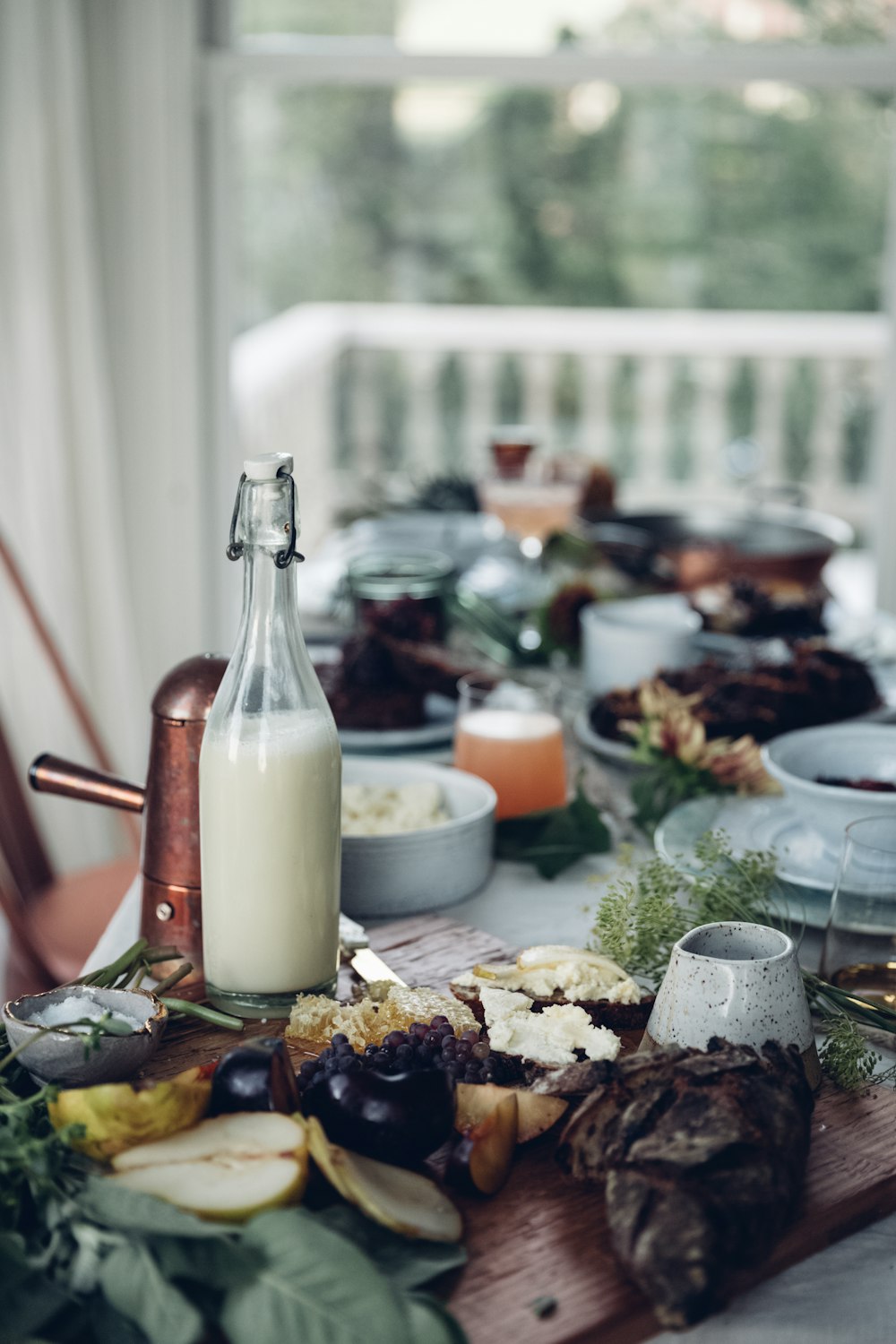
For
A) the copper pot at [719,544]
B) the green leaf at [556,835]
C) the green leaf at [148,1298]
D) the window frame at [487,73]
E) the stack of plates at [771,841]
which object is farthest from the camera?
the window frame at [487,73]

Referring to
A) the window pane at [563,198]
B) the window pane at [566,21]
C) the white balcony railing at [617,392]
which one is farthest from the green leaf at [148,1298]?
the window pane at [563,198]

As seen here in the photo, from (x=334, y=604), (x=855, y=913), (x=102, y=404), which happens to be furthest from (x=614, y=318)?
(x=855, y=913)

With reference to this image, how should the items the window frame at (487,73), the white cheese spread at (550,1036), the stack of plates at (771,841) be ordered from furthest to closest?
the window frame at (487,73) → the stack of plates at (771,841) → the white cheese spread at (550,1036)

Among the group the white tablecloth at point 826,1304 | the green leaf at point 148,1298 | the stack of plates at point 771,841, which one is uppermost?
the green leaf at point 148,1298

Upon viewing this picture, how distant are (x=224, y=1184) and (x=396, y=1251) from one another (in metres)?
0.09

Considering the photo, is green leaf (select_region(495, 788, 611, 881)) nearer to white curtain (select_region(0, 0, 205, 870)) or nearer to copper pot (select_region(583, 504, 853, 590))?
copper pot (select_region(583, 504, 853, 590))

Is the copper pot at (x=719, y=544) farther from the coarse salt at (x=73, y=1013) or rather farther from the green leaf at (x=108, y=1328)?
the green leaf at (x=108, y=1328)

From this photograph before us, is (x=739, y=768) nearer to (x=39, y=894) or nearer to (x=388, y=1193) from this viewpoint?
(x=388, y=1193)

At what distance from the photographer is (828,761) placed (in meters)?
1.21

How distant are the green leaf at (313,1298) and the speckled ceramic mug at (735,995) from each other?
0.25m

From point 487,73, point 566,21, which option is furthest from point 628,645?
point 566,21

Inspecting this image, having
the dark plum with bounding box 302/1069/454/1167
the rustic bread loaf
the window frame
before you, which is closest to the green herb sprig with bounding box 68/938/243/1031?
the dark plum with bounding box 302/1069/454/1167

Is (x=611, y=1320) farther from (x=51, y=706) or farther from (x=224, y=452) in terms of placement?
(x=224, y=452)

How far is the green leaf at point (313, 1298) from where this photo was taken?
0.59 metres
